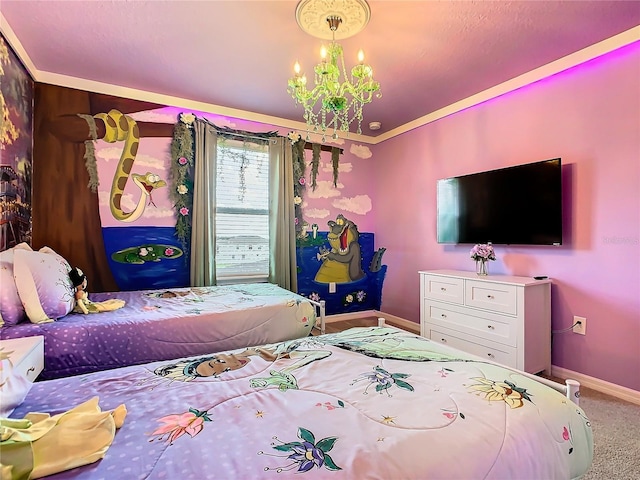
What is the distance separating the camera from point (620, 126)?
88.7 inches

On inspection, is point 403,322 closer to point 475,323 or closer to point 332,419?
point 475,323

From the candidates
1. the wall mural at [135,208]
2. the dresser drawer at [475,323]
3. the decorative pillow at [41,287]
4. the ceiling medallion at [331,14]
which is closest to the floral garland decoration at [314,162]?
the wall mural at [135,208]

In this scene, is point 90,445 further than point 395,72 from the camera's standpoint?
No

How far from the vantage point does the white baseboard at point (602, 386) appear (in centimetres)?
217

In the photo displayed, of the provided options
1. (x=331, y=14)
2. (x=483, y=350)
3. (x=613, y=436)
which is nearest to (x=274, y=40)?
(x=331, y=14)

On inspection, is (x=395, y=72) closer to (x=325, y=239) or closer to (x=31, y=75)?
(x=325, y=239)

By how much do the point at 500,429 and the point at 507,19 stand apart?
7.80 feet

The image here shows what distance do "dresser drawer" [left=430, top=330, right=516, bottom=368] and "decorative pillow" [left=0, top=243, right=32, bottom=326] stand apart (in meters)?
2.88

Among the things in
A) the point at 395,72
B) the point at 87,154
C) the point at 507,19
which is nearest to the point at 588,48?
the point at 507,19

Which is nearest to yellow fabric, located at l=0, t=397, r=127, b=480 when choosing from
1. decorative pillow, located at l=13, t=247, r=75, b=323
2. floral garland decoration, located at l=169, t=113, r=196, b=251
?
decorative pillow, located at l=13, t=247, r=75, b=323

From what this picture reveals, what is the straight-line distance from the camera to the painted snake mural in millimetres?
3072

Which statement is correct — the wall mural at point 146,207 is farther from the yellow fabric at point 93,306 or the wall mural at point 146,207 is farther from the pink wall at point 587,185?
the pink wall at point 587,185

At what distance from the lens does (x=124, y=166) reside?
3125mm

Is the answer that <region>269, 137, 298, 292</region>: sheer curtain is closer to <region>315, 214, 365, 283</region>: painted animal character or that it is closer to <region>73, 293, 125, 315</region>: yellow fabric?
<region>315, 214, 365, 283</region>: painted animal character
